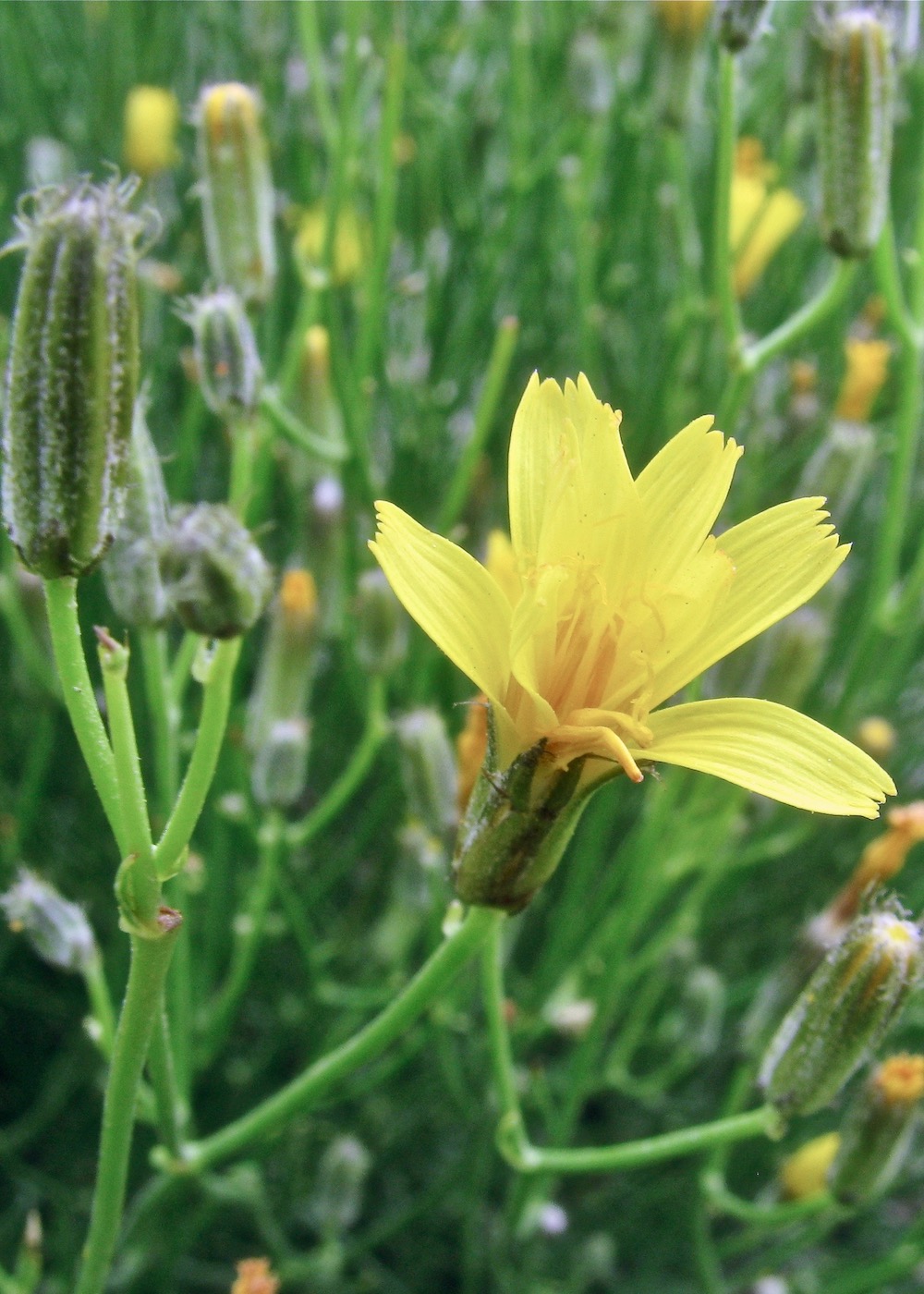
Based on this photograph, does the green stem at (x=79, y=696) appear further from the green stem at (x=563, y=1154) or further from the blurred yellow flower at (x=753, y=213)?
the blurred yellow flower at (x=753, y=213)

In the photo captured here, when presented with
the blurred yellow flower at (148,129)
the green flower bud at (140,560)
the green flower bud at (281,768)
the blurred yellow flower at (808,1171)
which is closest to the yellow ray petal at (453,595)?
the green flower bud at (140,560)

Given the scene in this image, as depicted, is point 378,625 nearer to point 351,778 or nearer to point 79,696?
point 351,778

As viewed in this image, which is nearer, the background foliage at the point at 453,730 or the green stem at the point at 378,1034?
the green stem at the point at 378,1034

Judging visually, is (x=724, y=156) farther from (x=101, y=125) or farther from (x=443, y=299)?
(x=101, y=125)

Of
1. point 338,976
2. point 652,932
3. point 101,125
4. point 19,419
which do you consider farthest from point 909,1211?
point 101,125

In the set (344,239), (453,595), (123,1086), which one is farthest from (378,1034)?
(344,239)

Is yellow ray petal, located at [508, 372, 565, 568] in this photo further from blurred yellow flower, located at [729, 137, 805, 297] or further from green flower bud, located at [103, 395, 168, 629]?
blurred yellow flower, located at [729, 137, 805, 297]
